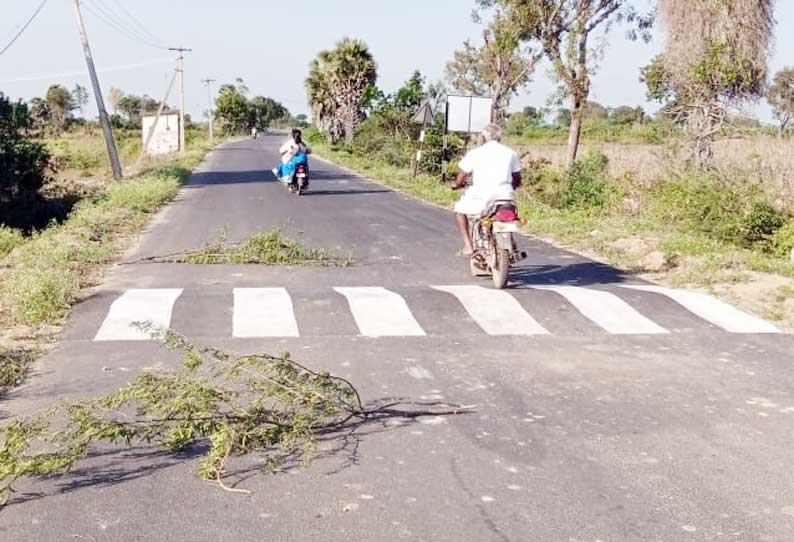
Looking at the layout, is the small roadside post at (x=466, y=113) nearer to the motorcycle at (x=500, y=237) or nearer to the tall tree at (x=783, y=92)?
the motorcycle at (x=500, y=237)

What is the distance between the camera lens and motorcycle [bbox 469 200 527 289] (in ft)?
31.1

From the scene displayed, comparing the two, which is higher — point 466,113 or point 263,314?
point 466,113

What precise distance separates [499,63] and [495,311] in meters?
23.1

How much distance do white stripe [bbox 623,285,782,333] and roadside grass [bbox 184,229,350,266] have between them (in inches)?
152

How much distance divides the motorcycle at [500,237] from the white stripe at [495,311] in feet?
0.84

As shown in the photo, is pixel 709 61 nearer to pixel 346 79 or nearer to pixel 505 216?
pixel 505 216

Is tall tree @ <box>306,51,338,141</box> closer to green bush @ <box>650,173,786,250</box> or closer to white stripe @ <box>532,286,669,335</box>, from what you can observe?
green bush @ <box>650,173,786,250</box>

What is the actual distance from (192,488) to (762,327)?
5.82 m

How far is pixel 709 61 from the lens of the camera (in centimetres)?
2281

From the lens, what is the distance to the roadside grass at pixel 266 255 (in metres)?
11.1

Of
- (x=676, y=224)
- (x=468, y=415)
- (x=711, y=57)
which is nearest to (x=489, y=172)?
(x=468, y=415)

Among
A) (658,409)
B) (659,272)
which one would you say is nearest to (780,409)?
(658,409)

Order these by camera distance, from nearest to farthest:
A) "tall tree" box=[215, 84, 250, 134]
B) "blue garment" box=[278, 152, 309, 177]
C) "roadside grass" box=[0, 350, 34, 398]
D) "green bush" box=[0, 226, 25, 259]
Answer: "roadside grass" box=[0, 350, 34, 398] < "green bush" box=[0, 226, 25, 259] < "blue garment" box=[278, 152, 309, 177] < "tall tree" box=[215, 84, 250, 134]

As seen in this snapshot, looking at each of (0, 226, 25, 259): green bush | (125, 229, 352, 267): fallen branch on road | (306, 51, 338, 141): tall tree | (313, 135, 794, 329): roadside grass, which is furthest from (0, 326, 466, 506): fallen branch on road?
(306, 51, 338, 141): tall tree
